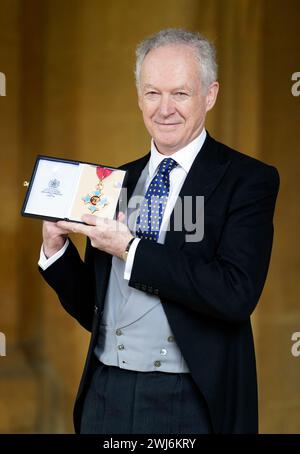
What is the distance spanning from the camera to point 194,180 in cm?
197

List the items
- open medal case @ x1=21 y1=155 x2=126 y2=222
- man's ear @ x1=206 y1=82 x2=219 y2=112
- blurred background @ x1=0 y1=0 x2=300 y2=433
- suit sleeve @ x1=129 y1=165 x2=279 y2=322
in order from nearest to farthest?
suit sleeve @ x1=129 y1=165 x2=279 y2=322 < open medal case @ x1=21 y1=155 x2=126 y2=222 < man's ear @ x1=206 y1=82 x2=219 y2=112 < blurred background @ x1=0 y1=0 x2=300 y2=433

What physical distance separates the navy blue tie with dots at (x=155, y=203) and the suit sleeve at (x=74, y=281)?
20 cm

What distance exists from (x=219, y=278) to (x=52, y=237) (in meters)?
0.43

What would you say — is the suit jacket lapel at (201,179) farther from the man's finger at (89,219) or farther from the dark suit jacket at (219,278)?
the man's finger at (89,219)

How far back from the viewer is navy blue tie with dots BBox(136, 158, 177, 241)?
199cm

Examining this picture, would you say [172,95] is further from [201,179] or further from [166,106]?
[201,179]

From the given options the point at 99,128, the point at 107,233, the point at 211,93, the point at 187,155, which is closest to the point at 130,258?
the point at 107,233

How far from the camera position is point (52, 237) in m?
2.02

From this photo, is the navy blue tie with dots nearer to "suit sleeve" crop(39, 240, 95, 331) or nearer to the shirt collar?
the shirt collar

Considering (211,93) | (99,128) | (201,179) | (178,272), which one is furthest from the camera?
(99,128)

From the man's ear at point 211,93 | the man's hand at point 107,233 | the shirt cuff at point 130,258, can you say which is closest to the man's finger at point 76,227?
the man's hand at point 107,233

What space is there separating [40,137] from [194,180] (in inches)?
63.2

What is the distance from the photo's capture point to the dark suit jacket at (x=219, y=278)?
6.05ft

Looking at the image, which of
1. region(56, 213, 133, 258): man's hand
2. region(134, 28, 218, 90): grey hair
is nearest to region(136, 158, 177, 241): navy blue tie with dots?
region(56, 213, 133, 258): man's hand
